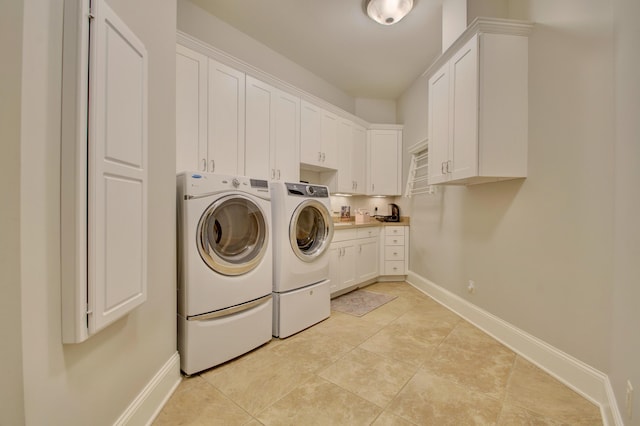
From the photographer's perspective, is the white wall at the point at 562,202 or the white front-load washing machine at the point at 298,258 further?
the white front-load washing machine at the point at 298,258

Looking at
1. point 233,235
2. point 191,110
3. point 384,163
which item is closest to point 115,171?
point 233,235

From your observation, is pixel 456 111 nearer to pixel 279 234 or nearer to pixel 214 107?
pixel 279 234

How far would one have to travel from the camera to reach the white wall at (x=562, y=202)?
4.54ft

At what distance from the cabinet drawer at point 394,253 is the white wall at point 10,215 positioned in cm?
353

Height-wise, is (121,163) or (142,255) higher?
(121,163)

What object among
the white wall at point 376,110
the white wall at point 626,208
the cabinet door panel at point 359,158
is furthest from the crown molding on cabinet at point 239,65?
the white wall at point 626,208

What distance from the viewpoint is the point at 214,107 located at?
236cm

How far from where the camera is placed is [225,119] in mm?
2432

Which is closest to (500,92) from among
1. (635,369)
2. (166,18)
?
(635,369)

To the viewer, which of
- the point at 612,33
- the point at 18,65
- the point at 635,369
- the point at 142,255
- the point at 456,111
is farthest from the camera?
the point at 456,111

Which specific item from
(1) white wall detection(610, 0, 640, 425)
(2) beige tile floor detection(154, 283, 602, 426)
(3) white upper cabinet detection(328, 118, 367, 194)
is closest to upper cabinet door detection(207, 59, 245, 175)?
(3) white upper cabinet detection(328, 118, 367, 194)

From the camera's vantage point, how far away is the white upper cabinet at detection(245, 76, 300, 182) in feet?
8.63

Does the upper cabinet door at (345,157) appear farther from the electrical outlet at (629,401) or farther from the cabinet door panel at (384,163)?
the electrical outlet at (629,401)

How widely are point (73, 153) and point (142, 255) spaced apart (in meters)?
0.50
